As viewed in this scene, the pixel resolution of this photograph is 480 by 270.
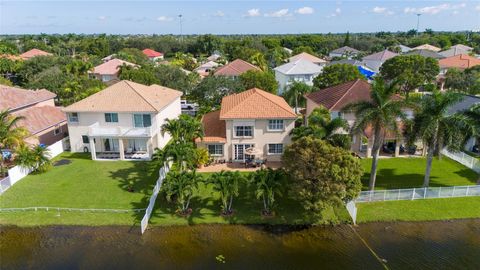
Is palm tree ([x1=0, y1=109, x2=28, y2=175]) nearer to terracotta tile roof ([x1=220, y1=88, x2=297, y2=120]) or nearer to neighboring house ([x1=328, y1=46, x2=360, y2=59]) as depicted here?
terracotta tile roof ([x1=220, y1=88, x2=297, y2=120])

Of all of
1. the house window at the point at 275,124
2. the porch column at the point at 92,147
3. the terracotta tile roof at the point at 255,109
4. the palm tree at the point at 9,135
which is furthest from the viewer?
the porch column at the point at 92,147

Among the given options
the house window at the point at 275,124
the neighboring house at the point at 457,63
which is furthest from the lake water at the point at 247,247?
the neighboring house at the point at 457,63

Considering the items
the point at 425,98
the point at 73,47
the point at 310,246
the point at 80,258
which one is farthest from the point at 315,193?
the point at 73,47

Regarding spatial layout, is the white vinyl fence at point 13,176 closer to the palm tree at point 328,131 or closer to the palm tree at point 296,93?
the palm tree at point 328,131

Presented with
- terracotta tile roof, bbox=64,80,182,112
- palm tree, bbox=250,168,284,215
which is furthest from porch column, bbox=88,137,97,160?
palm tree, bbox=250,168,284,215

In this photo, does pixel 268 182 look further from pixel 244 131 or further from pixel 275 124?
pixel 275 124

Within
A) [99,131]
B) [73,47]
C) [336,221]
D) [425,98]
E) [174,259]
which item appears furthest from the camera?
[73,47]

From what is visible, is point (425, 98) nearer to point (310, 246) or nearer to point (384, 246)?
point (384, 246)

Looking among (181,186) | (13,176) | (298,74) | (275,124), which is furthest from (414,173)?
(298,74)
